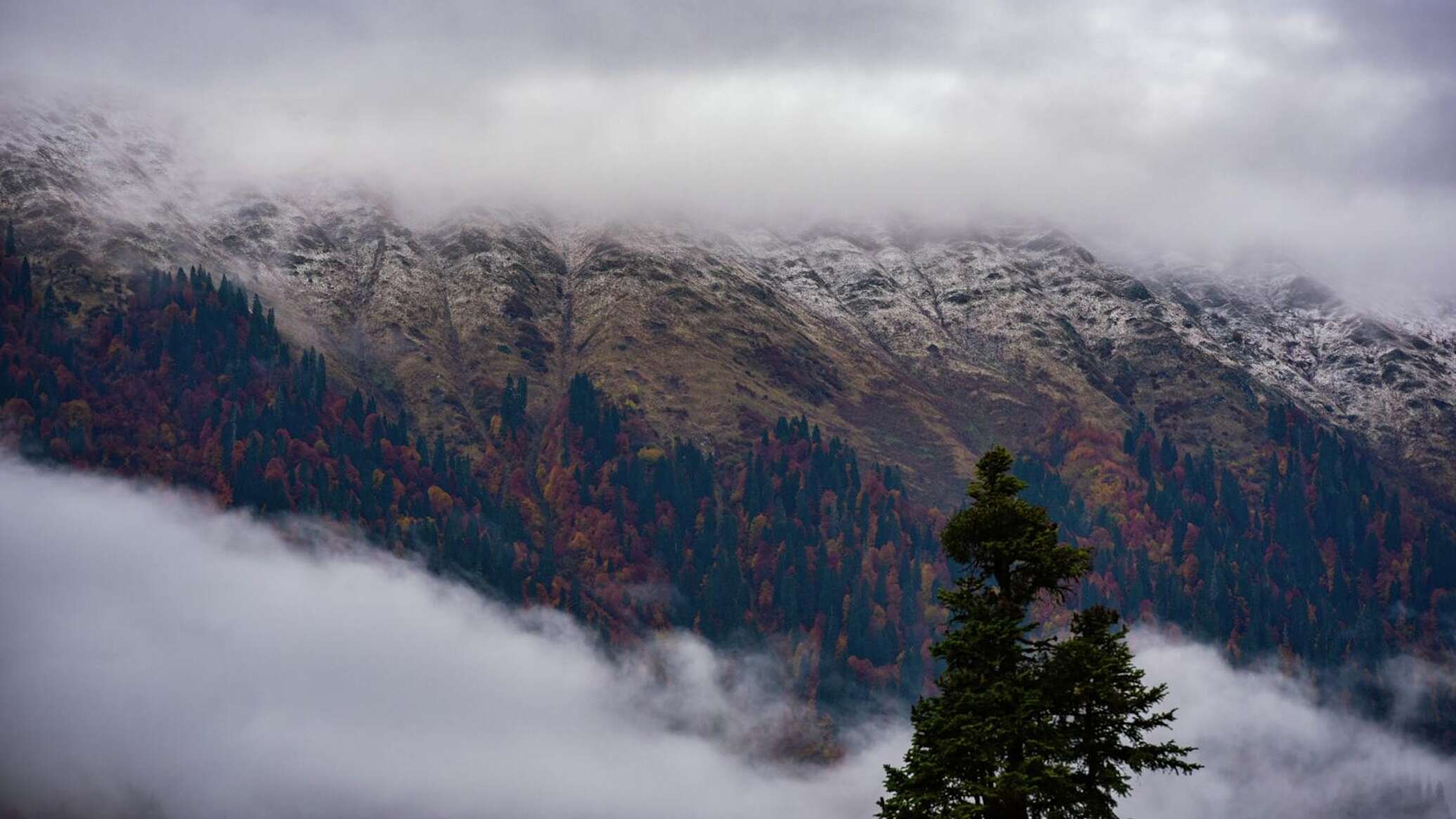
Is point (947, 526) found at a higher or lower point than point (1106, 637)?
higher

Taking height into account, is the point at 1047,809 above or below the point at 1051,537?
below

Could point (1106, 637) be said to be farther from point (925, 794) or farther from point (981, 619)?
point (925, 794)

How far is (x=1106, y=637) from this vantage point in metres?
43.1

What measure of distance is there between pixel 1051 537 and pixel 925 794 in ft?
26.7

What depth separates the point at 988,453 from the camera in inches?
1805

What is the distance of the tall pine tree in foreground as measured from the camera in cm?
4212

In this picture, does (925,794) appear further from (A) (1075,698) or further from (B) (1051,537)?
(B) (1051,537)

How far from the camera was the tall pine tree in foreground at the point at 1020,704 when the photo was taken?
1658 inches

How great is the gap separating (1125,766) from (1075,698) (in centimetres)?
273

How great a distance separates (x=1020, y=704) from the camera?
42.2 meters

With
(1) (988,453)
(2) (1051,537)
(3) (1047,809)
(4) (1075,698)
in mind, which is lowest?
(3) (1047,809)

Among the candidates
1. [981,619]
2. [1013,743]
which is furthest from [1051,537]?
[1013,743]

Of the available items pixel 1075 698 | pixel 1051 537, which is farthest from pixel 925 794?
pixel 1051 537

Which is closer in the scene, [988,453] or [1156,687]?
[1156,687]
